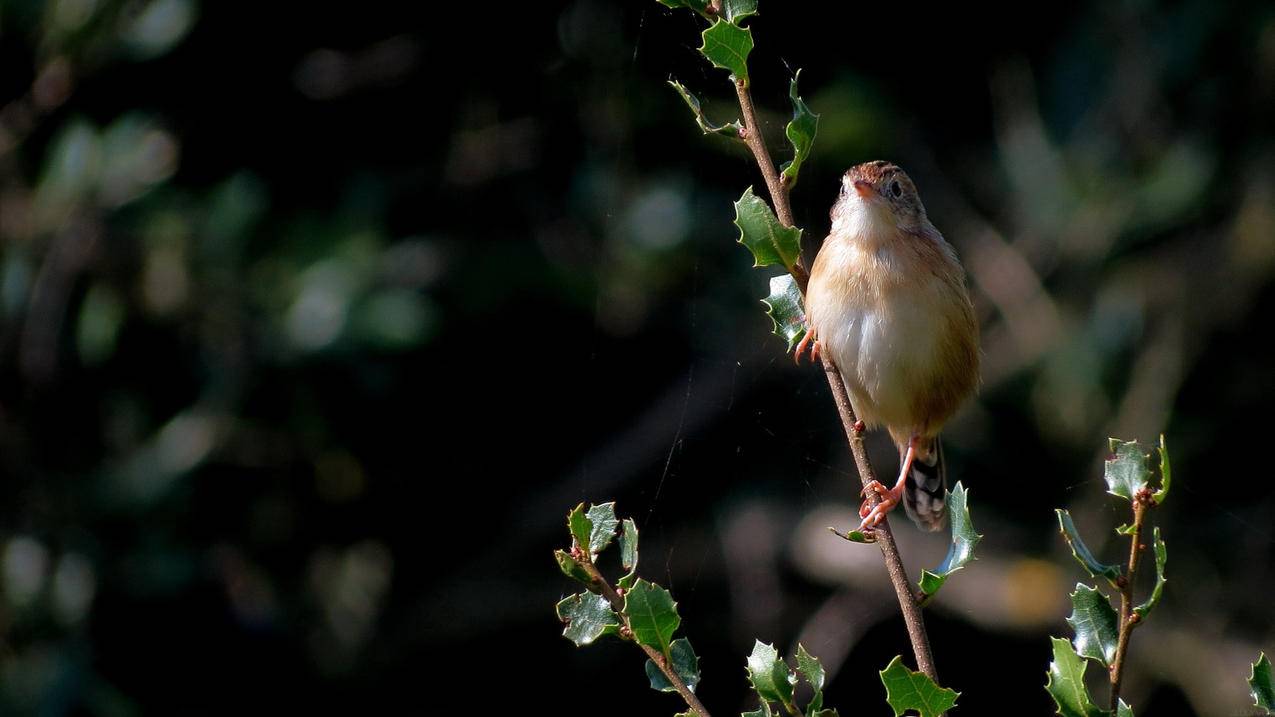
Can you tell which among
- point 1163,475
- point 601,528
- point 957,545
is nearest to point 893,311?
point 957,545

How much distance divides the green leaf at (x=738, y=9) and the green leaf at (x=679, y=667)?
85cm

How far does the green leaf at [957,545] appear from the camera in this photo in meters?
1.76

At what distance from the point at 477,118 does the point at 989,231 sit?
7.25 feet

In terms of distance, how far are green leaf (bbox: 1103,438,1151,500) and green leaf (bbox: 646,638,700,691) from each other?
0.58 meters

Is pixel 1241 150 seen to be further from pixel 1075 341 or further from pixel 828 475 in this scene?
pixel 828 475

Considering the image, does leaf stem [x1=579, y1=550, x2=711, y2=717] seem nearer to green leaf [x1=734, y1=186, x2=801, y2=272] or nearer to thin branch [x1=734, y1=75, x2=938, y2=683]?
thin branch [x1=734, y1=75, x2=938, y2=683]

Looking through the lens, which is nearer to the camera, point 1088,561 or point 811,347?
point 1088,561

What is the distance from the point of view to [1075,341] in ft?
18.1

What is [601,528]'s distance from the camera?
6.03 ft

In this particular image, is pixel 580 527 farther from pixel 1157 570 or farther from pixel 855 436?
pixel 1157 570

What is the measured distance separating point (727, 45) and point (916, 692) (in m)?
0.88

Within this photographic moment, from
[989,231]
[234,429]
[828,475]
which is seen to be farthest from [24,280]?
[989,231]

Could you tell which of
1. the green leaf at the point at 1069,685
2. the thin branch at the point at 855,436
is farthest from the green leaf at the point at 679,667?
the green leaf at the point at 1069,685

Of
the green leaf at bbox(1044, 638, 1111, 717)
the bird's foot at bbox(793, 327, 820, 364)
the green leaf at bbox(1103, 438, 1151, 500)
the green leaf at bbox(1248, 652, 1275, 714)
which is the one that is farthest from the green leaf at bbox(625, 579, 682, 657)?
the bird's foot at bbox(793, 327, 820, 364)
